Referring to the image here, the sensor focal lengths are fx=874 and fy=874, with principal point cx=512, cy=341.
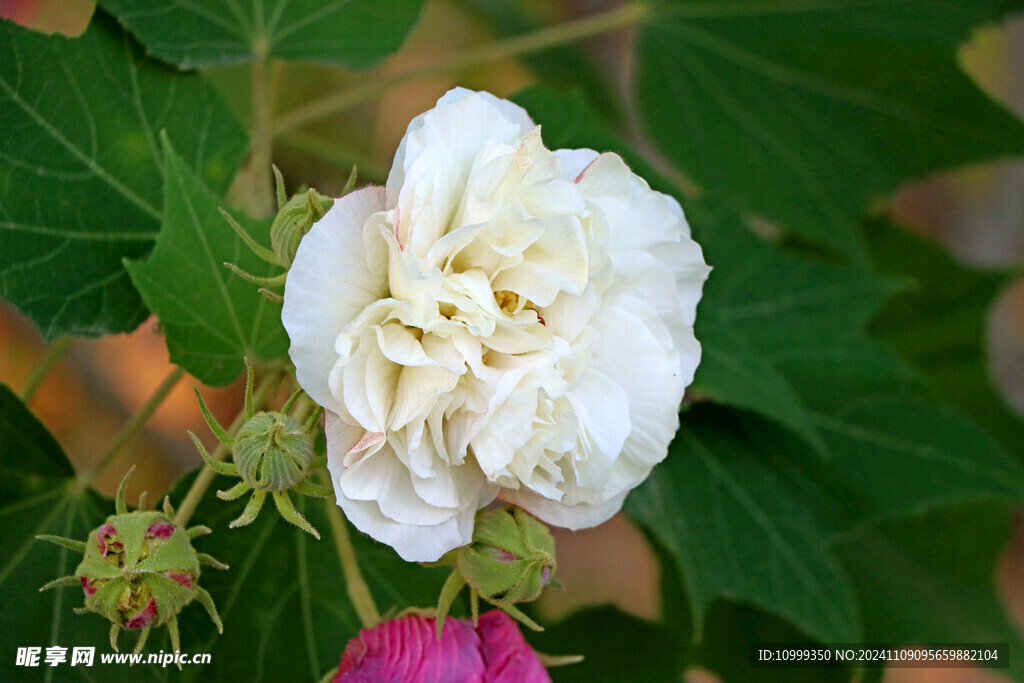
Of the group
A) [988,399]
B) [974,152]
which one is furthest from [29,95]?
[988,399]

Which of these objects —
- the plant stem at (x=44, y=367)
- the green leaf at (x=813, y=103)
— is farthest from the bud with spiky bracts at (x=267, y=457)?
the green leaf at (x=813, y=103)

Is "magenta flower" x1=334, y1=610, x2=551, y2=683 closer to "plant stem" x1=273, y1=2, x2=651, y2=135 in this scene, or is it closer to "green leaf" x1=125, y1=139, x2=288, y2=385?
"green leaf" x1=125, y1=139, x2=288, y2=385

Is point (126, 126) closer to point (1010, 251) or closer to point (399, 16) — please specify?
point (399, 16)

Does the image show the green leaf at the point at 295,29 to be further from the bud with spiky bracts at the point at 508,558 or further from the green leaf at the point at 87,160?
the bud with spiky bracts at the point at 508,558

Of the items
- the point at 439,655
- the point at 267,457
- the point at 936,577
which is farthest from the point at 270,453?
the point at 936,577

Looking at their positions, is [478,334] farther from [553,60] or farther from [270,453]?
[553,60]
